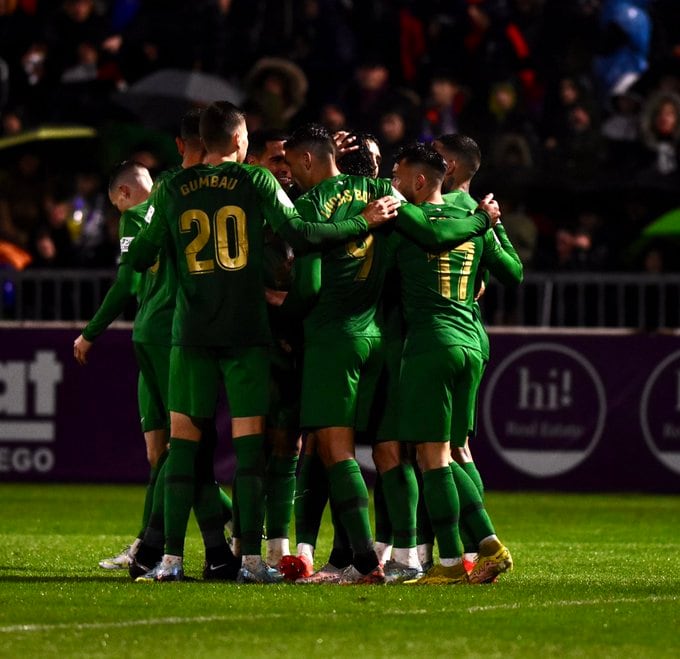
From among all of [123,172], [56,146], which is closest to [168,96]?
[56,146]

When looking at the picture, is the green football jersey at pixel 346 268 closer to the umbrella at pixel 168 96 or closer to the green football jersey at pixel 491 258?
the green football jersey at pixel 491 258

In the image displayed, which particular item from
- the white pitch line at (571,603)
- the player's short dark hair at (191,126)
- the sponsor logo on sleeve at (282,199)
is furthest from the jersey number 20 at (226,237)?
the white pitch line at (571,603)

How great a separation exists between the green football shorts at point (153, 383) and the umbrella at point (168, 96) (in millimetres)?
9329

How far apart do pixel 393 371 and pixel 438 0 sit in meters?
11.9

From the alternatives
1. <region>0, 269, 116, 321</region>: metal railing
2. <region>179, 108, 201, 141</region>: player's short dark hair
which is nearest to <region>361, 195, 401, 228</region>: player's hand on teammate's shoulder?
<region>179, 108, 201, 141</region>: player's short dark hair

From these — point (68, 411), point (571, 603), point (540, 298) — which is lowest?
point (571, 603)

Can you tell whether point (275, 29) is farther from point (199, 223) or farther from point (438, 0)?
point (199, 223)

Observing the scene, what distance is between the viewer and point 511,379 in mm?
15594

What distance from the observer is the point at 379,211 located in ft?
28.8

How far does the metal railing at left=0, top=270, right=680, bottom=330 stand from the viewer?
15469 mm

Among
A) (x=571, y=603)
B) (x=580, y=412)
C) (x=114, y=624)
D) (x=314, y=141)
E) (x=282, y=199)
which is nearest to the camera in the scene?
(x=114, y=624)

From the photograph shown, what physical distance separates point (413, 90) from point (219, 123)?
36.6 feet

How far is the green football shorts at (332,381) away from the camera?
8789 mm

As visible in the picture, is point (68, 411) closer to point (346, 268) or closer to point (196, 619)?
point (346, 268)
